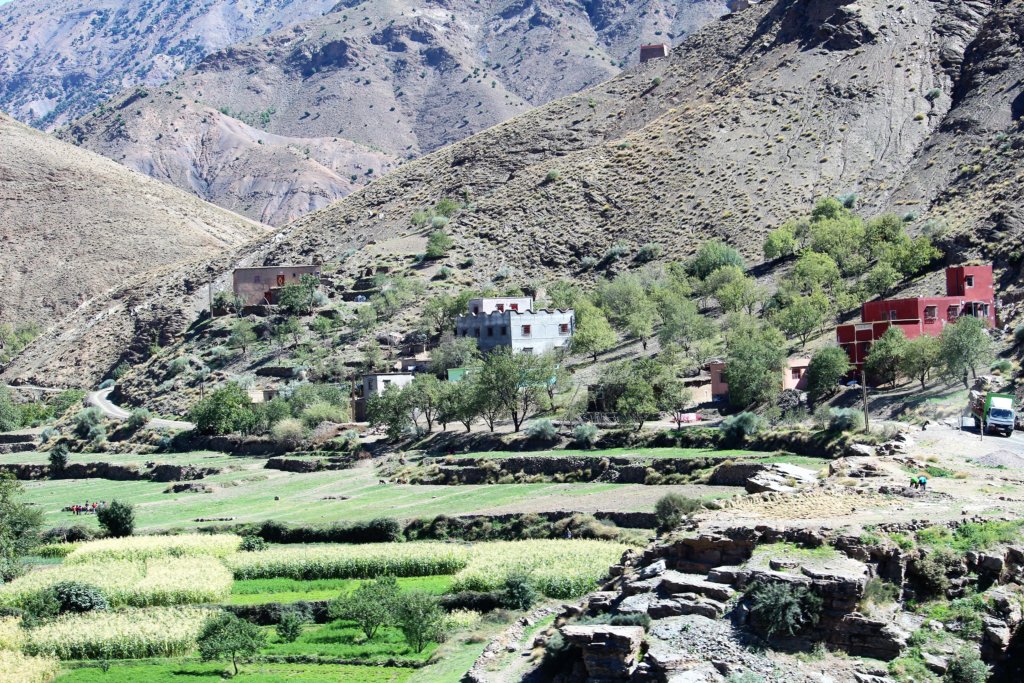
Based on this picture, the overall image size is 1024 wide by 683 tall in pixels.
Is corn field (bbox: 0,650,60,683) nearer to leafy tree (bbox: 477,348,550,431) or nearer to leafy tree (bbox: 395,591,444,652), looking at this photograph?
leafy tree (bbox: 395,591,444,652)

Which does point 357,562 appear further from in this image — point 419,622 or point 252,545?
point 419,622

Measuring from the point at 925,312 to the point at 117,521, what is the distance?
39.6 metres

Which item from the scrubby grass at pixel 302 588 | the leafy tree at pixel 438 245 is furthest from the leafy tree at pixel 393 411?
the leafy tree at pixel 438 245

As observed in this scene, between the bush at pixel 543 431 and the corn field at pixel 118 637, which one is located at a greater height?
the bush at pixel 543 431

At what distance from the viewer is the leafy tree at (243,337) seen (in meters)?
97.7

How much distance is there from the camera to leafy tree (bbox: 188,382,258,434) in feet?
259

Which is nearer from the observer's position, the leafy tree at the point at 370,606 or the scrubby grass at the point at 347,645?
the scrubby grass at the point at 347,645

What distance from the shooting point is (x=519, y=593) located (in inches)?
1361

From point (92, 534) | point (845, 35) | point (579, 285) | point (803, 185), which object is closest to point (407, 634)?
point (92, 534)

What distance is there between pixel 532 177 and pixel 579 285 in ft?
77.4

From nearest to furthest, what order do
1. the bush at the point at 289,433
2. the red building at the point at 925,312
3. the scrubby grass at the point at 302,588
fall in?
the scrubby grass at the point at 302,588 → the red building at the point at 925,312 → the bush at the point at 289,433

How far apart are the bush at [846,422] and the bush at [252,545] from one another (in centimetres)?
2176

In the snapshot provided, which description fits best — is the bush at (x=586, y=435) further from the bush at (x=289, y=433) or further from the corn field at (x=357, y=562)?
the bush at (x=289, y=433)

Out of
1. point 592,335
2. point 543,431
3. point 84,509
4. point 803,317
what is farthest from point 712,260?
point 84,509
